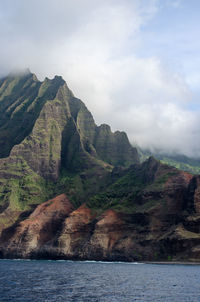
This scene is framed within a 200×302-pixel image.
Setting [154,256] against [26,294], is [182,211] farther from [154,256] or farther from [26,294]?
[26,294]

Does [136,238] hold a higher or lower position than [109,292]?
higher

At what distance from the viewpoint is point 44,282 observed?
8912 centimetres

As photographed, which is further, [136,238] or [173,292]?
[136,238]

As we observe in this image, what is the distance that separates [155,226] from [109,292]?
12491 cm

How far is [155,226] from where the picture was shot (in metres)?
197

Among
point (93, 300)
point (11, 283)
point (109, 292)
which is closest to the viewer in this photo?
point (93, 300)

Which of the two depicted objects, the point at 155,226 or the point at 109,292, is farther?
the point at 155,226

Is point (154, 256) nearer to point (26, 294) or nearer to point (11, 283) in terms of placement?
point (11, 283)

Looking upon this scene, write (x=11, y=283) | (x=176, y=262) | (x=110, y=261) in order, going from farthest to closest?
1. (x=110, y=261)
2. (x=176, y=262)
3. (x=11, y=283)

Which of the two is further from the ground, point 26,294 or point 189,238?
point 189,238

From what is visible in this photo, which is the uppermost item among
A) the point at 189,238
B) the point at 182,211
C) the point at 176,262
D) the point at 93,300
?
the point at 182,211

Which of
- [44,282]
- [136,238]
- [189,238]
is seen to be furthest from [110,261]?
[44,282]

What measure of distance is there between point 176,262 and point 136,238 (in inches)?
1216

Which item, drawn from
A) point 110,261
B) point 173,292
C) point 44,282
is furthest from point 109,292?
point 110,261
